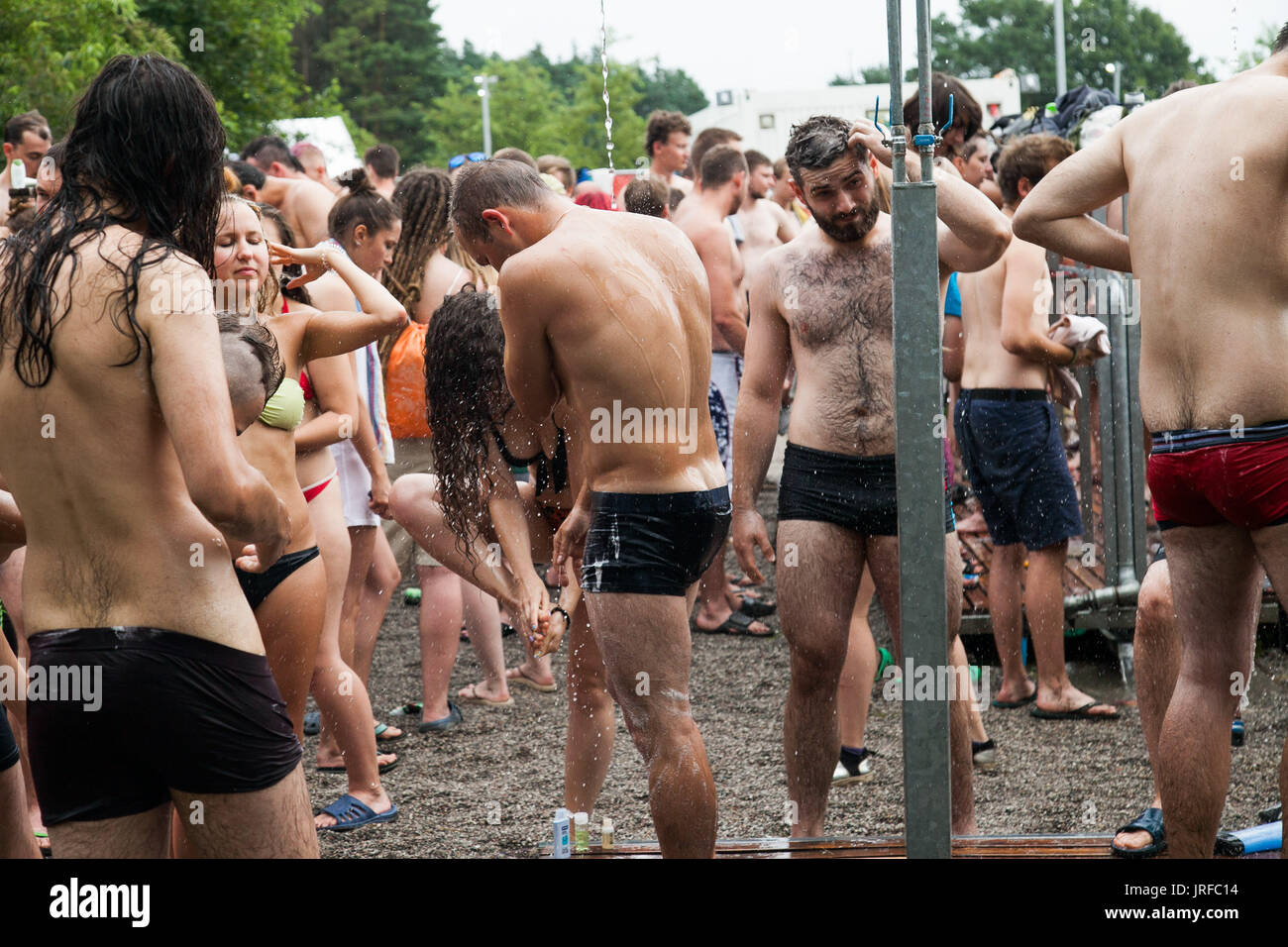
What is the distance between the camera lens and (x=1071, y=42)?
5928 centimetres

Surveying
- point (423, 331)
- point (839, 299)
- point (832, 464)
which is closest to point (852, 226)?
point (839, 299)

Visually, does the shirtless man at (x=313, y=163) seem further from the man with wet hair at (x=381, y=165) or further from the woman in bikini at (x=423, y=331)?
the woman in bikini at (x=423, y=331)

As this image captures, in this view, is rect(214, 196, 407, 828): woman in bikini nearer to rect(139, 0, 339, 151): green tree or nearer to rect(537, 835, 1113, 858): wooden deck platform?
rect(537, 835, 1113, 858): wooden deck platform

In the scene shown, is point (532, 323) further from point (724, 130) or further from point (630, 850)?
point (724, 130)

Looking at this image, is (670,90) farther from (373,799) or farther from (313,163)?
(373,799)

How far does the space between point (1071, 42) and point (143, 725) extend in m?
64.0

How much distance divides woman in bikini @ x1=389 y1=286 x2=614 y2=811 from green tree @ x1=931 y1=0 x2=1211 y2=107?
Result: 55349 millimetres

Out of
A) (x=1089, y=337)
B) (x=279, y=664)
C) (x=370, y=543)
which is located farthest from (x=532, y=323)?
(x=1089, y=337)

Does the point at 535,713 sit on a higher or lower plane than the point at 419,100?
lower

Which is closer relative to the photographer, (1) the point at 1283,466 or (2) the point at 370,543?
(1) the point at 1283,466

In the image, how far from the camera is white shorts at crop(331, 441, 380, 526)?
5.12m

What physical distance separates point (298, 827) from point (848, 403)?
216cm

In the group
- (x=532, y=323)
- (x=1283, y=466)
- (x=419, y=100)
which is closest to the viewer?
(x=1283, y=466)

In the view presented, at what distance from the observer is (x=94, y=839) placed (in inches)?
88.2
